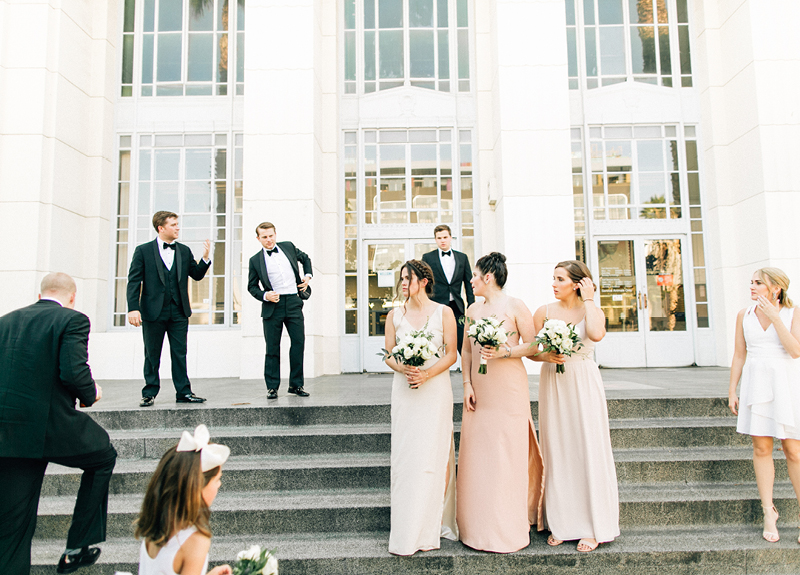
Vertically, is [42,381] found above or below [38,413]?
above

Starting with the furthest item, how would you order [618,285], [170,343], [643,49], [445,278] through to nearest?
1. [643,49]
2. [618,285]
3. [445,278]
4. [170,343]

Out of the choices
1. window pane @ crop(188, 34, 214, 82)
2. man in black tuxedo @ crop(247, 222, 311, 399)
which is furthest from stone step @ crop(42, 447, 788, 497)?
window pane @ crop(188, 34, 214, 82)

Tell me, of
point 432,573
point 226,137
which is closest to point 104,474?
point 432,573

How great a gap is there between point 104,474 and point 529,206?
731 cm

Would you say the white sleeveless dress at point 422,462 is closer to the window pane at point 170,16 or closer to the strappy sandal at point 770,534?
the strappy sandal at point 770,534

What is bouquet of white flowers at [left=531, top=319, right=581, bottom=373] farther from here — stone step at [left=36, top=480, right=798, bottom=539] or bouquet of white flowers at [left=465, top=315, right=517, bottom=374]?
stone step at [left=36, top=480, right=798, bottom=539]

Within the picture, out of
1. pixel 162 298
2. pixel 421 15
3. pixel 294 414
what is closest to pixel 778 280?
pixel 294 414

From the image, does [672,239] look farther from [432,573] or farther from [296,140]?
[432,573]

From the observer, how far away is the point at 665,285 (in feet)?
32.8

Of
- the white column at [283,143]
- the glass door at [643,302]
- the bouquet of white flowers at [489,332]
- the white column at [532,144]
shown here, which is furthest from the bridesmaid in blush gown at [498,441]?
the glass door at [643,302]

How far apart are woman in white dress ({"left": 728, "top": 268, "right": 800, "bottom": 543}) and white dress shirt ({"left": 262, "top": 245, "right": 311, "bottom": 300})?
4616 mm

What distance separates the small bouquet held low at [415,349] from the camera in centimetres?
355

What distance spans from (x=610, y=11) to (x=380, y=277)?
7114 mm

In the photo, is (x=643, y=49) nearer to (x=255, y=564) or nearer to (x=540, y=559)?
(x=540, y=559)
